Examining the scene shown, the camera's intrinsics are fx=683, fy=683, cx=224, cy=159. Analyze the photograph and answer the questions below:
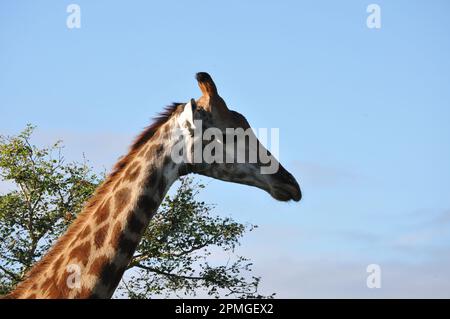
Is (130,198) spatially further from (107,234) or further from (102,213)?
(107,234)

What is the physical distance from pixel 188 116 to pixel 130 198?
132cm

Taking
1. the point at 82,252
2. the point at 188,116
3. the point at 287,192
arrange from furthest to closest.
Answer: the point at 287,192
the point at 188,116
the point at 82,252

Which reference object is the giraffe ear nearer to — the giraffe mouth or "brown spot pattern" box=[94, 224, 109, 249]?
the giraffe mouth

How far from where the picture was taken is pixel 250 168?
881 centimetres

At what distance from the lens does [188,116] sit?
8500mm

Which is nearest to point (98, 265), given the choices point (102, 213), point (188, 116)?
point (102, 213)

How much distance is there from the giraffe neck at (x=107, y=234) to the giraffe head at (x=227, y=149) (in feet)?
1.27

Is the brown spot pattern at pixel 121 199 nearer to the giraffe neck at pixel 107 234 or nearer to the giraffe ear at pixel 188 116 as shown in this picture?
the giraffe neck at pixel 107 234

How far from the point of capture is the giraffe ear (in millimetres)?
8484

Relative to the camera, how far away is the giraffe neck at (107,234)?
734 cm

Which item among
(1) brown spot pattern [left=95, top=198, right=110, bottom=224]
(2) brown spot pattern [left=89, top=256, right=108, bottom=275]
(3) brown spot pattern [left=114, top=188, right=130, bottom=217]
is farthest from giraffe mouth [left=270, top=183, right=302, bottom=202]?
(2) brown spot pattern [left=89, top=256, right=108, bottom=275]

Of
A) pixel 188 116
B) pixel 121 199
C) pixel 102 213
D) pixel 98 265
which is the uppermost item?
pixel 188 116
